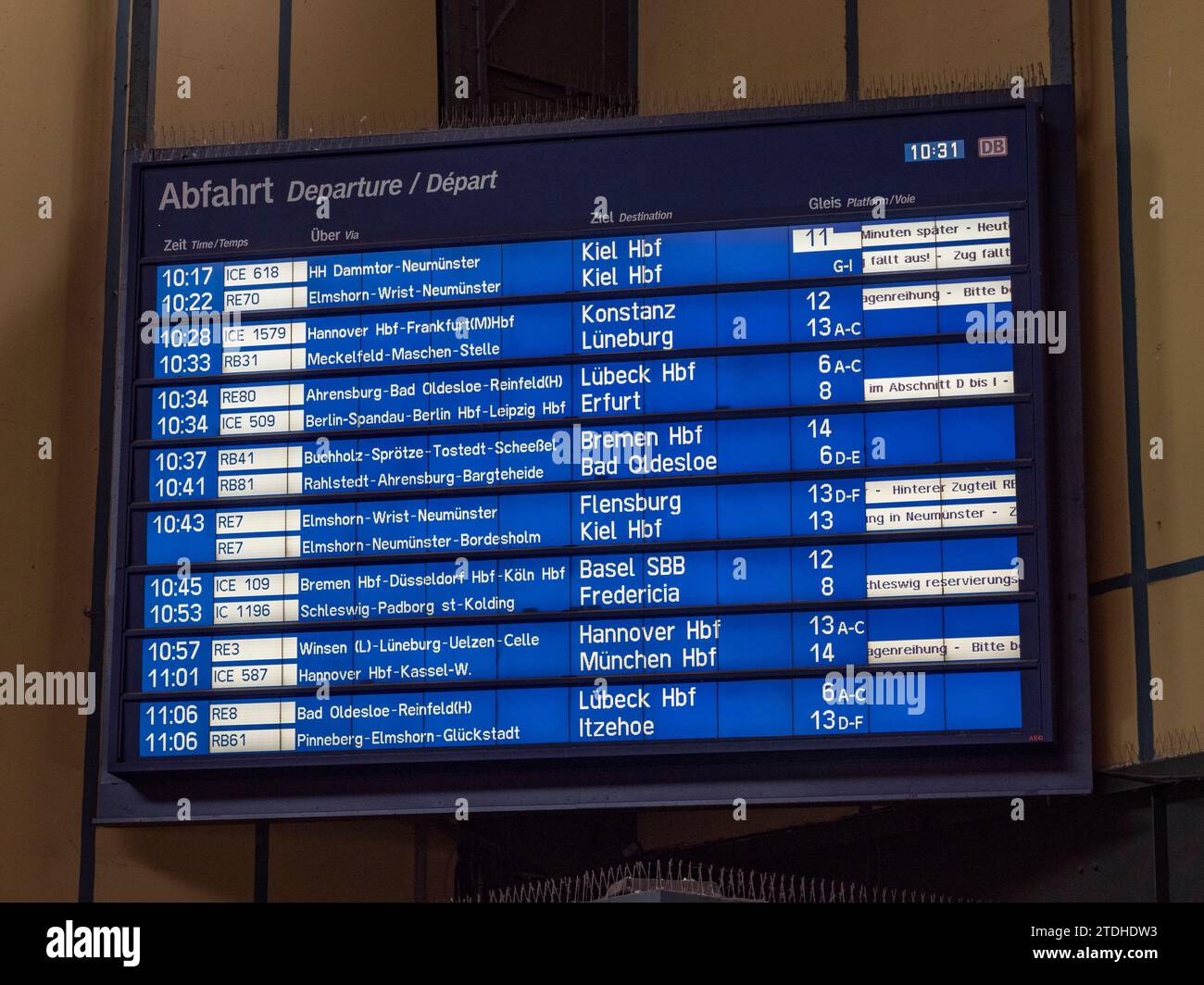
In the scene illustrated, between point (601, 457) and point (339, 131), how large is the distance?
1859 millimetres

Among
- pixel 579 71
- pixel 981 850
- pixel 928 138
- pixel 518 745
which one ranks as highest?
pixel 579 71

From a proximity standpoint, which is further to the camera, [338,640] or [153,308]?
[153,308]

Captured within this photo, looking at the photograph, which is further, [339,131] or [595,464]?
[339,131]

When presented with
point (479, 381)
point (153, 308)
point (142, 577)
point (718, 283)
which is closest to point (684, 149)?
point (718, 283)

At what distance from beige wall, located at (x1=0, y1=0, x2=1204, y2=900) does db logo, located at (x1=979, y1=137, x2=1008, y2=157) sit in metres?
0.30

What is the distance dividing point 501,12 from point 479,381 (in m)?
2.17

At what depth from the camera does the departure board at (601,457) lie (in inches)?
209

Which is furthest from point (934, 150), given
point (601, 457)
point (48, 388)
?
point (48, 388)

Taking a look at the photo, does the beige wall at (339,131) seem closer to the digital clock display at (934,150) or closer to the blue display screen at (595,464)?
the blue display screen at (595,464)

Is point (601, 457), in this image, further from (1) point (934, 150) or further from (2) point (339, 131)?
(2) point (339, 131)

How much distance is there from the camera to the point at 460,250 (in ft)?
19.0

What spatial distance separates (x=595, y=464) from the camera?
5535mm

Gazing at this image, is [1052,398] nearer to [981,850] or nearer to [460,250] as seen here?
[981,850]

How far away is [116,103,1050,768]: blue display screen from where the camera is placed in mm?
5309
